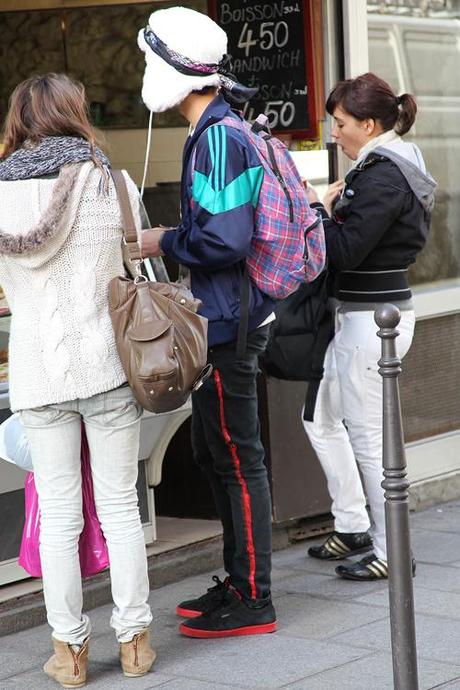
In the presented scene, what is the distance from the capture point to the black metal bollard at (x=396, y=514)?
3799 mm

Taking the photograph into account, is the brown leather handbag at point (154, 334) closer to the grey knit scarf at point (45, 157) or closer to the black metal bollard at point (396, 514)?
the grey knit scarf at point (45, 157)

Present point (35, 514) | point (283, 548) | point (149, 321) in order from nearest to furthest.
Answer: point (149, 321)
point (35, 514)
point (283, 548)

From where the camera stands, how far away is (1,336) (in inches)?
205

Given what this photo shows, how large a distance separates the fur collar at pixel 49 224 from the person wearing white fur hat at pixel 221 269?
19.5 inches

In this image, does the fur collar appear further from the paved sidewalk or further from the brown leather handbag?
the paved sidewalk

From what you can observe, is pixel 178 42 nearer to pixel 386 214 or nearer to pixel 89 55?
pixel 386 214

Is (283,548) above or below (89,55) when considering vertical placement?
below

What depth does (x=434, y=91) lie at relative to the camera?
727 centimetres

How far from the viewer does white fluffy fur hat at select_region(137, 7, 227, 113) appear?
4.55 m

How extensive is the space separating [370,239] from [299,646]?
1558 millimetres

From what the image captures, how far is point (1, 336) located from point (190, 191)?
108cm

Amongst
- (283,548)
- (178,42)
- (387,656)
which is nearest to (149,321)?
(178,42)

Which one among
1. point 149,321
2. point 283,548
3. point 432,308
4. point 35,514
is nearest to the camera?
point 149,321

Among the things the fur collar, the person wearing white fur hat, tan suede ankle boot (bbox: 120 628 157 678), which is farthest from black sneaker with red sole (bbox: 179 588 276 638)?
the fur collar
